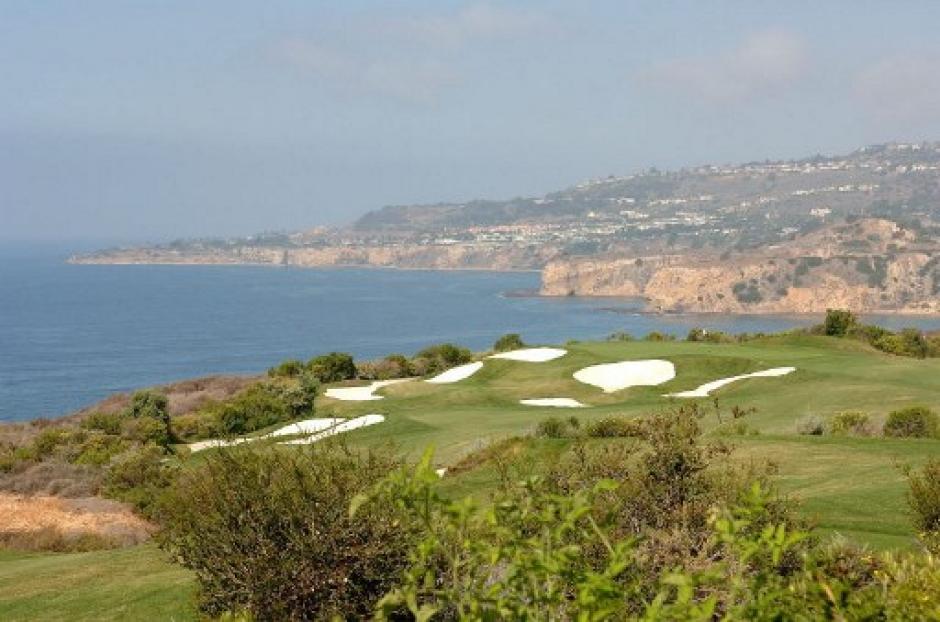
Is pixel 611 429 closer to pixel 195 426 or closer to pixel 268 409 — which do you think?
pixel 268 409

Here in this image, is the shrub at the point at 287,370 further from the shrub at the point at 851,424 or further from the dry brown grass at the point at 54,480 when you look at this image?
the shrub at the point at 851,424

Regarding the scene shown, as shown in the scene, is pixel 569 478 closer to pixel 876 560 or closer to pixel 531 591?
pixel 876 560

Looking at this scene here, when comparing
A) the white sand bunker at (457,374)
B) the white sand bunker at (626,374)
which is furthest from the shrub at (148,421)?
the white sand bunker at (626,374)

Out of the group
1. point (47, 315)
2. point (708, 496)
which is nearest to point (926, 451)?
point (708, 496)

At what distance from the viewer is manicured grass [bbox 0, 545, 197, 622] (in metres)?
11.5

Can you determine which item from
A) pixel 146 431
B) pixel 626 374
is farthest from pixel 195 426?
pixel 626 374

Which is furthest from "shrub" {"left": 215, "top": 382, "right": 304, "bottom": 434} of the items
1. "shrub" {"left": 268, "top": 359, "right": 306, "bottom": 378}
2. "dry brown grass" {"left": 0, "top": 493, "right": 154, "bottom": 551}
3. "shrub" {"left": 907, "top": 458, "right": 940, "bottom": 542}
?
"shrub" {"left": 907, "top": 458, "right": 940, "bottom": 542}

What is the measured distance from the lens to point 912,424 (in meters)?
20.2

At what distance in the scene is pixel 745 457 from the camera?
56.1ft

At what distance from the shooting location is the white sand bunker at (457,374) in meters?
37.9

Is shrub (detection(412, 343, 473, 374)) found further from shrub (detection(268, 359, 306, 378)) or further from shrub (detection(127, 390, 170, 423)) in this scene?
shrub (detection(127, 390, 170, 423))

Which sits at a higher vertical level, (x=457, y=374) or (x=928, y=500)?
(x=928, y=500)

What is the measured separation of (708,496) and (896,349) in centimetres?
3957

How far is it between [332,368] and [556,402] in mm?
16190
